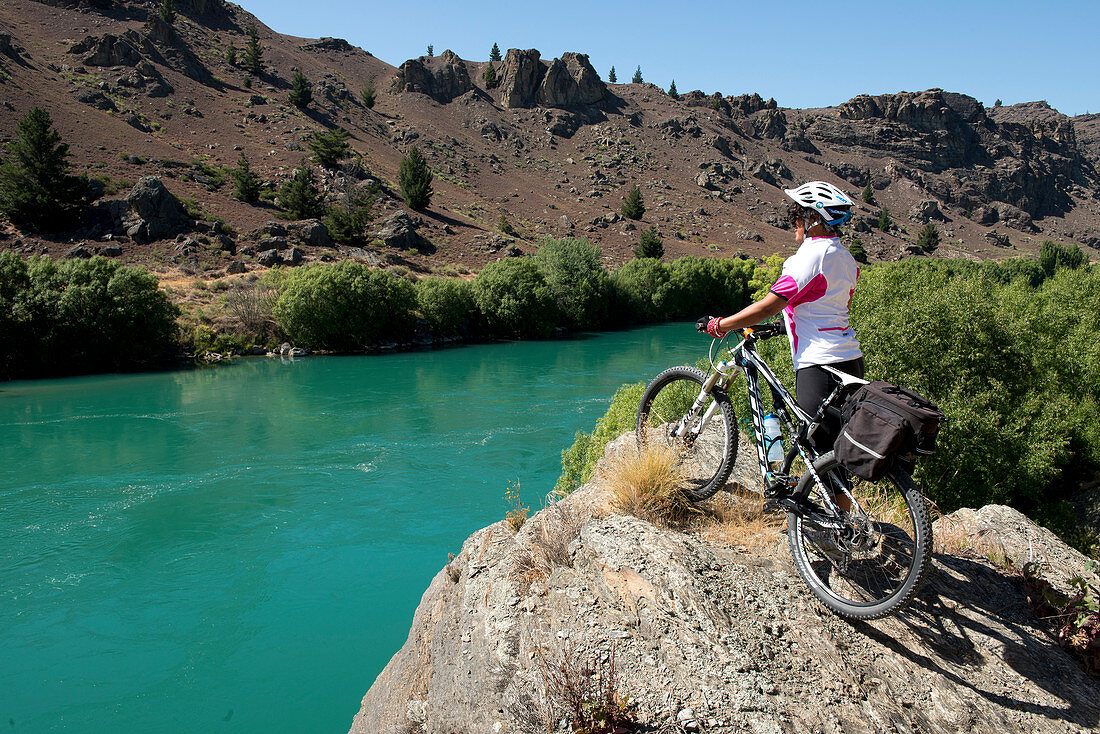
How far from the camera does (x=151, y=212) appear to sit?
59250 mm

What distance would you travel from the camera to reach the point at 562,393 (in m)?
34.8

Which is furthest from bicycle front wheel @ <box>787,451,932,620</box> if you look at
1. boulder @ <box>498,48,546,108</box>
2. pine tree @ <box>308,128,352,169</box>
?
boulder @ <box>498,48,546,108</box>

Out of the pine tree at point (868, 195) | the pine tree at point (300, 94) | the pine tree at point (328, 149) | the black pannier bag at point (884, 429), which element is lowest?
the black pannier bag at point (884, 429)

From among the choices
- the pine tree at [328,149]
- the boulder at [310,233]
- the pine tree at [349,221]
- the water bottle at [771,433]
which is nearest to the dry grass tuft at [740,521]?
the water bottle at [771,433]

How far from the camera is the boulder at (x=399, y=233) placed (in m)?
69.2

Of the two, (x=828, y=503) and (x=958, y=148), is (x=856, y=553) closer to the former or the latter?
(x=828, y=503)

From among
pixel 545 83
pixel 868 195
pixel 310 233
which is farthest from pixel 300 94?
pixel 868 195

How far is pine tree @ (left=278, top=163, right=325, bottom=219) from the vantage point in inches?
2746

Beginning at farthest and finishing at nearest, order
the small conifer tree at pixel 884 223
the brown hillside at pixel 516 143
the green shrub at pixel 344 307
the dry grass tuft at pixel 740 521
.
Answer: the small conifer tree at pixel 884 223 → the brown hillside at pixel 516 143 → the green shrub at pixel 344 307 → the dry grass tuft at pixel 740 521

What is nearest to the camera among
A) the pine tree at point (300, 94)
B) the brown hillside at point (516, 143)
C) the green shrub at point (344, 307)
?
the green shrub at point (344, 307)

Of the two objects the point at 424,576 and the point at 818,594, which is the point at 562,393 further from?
the point at 818,594

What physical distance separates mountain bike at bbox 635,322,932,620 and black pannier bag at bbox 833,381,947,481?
0.57 ft

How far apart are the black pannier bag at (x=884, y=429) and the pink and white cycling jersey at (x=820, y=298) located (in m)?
0.56

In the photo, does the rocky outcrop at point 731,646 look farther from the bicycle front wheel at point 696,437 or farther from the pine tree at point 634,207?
the pine tree at point 634,207
